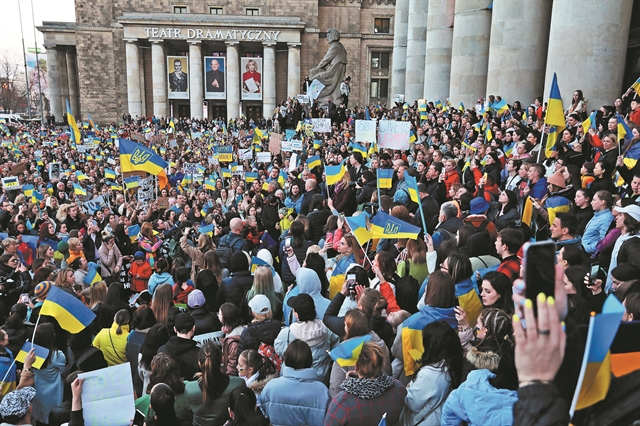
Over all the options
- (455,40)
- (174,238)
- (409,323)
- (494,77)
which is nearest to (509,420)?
(409,323)

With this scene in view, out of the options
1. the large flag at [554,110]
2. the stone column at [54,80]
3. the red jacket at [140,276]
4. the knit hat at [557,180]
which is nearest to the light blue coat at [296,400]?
the knit hat at [557,180]

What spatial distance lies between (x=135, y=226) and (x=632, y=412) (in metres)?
9.65

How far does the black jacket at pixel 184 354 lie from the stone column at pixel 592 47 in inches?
455

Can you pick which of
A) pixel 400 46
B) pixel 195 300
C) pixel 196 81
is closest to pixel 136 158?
pixel 195 300

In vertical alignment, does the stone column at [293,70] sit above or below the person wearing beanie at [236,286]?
above

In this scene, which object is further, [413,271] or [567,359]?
[413,271]

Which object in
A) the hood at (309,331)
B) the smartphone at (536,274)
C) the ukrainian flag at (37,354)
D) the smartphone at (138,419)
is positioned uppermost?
the smartphone at (536,274)

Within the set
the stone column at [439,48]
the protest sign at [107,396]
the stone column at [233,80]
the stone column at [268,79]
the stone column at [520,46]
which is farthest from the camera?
the stone column at [268,79]

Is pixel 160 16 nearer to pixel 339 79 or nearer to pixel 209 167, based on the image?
pixel 339 79

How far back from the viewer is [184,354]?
457 cm

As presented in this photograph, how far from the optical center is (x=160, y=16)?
5384cm

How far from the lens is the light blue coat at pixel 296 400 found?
3682 mm

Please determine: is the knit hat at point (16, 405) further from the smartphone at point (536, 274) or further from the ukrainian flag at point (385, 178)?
the ukrainian flag at point (385, 178)

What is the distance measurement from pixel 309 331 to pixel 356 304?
2.07ft
